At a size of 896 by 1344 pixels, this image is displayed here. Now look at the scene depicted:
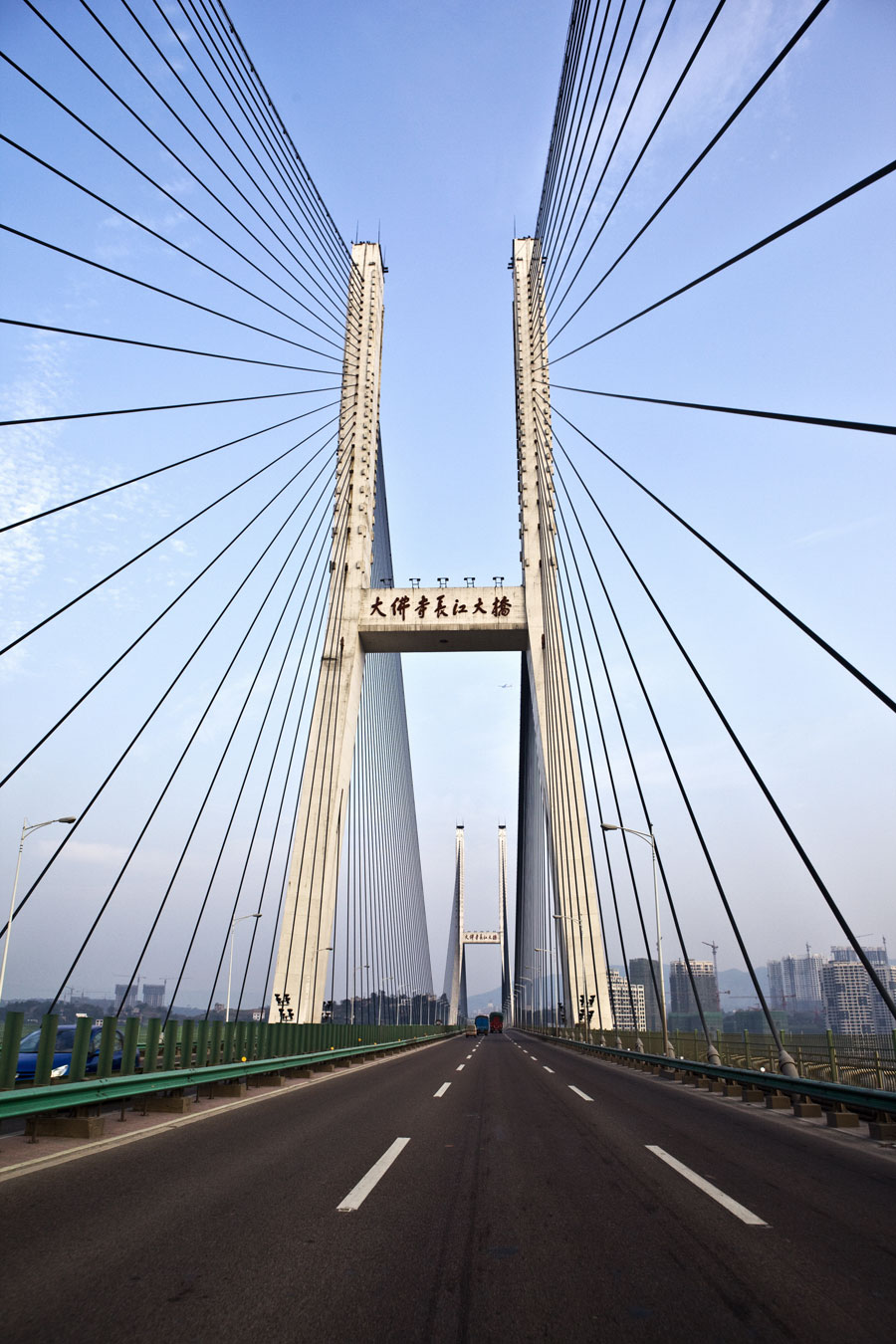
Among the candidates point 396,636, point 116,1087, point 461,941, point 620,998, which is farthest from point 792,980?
point 116,1087

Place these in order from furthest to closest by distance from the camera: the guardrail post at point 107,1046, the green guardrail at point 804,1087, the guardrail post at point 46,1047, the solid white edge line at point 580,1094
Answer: the solid white edge line at point 580,1094
the green guardrail at point 804,1087
the guardrail post at point 107,1046
the guardrail post at point 46,1047

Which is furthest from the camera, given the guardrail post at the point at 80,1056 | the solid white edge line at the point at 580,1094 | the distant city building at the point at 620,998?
the distant city building at the point at 620,998

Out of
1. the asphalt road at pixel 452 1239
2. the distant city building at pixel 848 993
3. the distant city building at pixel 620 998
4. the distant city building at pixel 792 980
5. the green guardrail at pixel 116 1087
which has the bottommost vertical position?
the asphalt road at pixel 452 1239

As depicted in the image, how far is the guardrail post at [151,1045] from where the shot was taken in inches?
397

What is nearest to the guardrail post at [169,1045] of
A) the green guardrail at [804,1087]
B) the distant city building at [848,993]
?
the green guardrail at [804,1087]

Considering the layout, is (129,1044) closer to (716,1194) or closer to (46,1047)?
(46,1047)

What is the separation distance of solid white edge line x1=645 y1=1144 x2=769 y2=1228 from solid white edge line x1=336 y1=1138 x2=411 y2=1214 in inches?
91.1

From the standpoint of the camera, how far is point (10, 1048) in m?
7.21

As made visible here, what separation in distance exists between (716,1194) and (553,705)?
2561 cm

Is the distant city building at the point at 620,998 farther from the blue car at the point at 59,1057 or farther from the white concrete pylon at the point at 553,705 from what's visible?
the blue car at the point at 59,1057

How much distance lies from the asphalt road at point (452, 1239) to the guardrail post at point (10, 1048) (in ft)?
2.79

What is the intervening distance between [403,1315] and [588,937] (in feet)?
91.7

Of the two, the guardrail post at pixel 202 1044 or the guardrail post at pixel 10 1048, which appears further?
the guardrail post at pixel 202 1044

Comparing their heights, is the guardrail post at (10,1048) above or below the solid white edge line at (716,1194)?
above
